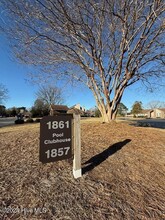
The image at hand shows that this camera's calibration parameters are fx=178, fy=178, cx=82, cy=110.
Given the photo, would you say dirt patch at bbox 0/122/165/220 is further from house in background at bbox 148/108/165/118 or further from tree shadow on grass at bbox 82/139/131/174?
house in background at bbox 148/108/165/118

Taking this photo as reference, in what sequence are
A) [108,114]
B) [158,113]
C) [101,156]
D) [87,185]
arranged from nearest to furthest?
[87,185] → [101,156] → [108,114] → [158,113]

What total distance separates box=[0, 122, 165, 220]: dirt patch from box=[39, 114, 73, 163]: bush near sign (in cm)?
40

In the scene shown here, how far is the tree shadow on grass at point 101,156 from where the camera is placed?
12.1 ft

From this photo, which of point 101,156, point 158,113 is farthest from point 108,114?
point 158,113

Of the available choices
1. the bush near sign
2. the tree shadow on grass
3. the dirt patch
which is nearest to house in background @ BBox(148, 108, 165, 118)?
the tree shadow on grass

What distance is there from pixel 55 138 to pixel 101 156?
1663 mm

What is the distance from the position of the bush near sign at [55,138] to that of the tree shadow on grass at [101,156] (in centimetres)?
68

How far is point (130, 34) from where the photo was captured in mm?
7578

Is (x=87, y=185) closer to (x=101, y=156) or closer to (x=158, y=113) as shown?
(x=101, y=156)

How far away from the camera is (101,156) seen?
4305 mm

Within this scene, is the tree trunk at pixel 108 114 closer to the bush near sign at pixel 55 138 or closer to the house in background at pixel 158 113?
the bush near sign at pixel 55 138

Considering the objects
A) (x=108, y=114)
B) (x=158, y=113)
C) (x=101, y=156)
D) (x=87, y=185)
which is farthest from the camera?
(x=158, y=113)

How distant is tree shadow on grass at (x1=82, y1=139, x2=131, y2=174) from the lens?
12.1 ft

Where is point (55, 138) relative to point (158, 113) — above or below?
below
